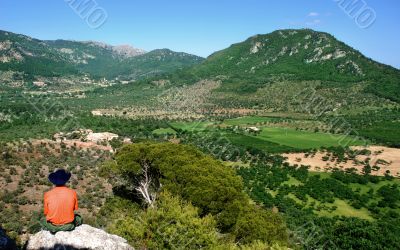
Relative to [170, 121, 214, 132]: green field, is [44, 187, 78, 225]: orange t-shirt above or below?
above

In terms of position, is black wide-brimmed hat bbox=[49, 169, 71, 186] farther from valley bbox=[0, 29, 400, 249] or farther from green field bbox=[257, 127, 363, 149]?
green field bbox=[257, 127, 363, 149]

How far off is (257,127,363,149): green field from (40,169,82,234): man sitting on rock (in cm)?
9124

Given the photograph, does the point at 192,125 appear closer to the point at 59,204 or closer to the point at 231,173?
the point at 231,173

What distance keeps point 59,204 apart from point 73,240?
171cm

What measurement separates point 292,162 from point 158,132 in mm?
41979

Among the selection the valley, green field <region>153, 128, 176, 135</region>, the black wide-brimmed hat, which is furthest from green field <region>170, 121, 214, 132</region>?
the black wide-brimmed hat

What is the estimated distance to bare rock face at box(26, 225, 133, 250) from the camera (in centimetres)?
1283

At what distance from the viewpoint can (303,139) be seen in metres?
110

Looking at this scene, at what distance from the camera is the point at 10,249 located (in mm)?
13664

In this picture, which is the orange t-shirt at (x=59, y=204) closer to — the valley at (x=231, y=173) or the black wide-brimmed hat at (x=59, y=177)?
the black wide-brimmed hat at (x=59, y=177)

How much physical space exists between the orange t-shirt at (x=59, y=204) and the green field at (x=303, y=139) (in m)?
91.3

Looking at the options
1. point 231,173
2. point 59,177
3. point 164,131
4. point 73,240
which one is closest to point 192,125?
point 164,131

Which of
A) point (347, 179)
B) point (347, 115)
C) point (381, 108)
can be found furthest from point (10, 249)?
point (381, 108)

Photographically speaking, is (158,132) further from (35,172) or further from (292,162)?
(35,172)
